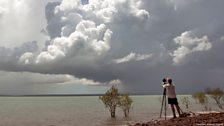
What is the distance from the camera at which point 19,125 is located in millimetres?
53406

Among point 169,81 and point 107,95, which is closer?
point 169,81

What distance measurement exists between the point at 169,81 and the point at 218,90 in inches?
2829

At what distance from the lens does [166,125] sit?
64.7 feet

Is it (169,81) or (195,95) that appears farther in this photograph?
(195,95)

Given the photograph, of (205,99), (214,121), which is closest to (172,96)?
(214,121)

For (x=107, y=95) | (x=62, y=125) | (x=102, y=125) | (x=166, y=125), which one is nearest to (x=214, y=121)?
(x=166, y=125)

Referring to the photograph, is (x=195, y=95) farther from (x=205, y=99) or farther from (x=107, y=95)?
(x=107, y=95)

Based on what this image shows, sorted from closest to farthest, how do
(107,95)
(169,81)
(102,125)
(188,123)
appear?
(188,123) → (169,81) → (102,125) → (107,95)

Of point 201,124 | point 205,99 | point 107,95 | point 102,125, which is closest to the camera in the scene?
point 201,124

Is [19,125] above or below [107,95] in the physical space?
below

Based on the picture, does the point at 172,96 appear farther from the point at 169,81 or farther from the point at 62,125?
the point at 62,125

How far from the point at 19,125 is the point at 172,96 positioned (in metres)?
35.3

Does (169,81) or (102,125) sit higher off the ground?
(169,81)

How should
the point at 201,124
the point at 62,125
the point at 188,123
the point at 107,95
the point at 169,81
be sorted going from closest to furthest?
the point at 201,124, the point at 188,123, the point at 169,81, the point at 62,125, the point at 107,95
